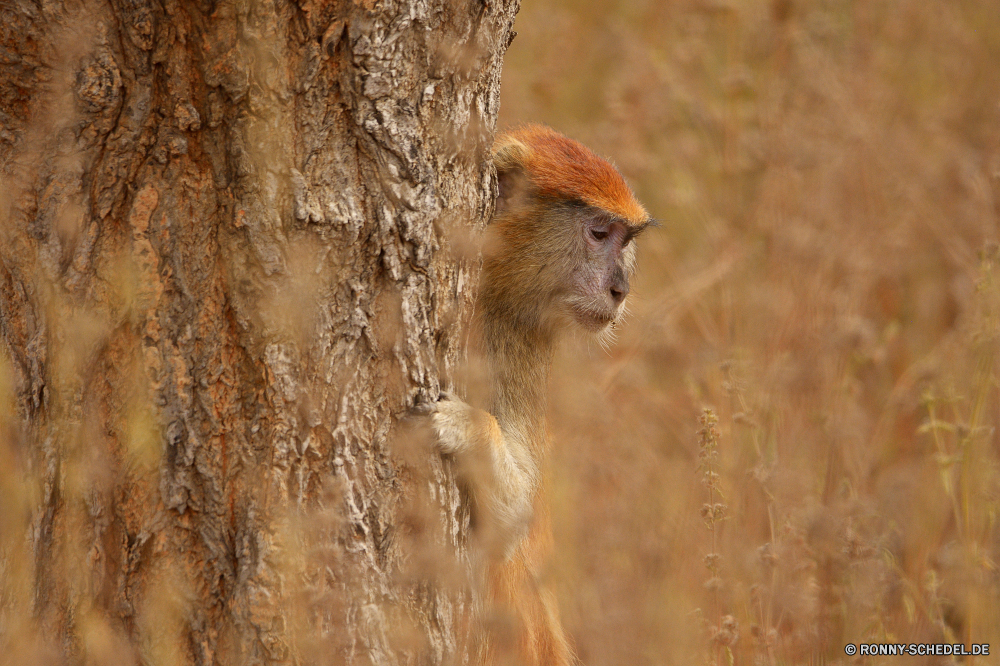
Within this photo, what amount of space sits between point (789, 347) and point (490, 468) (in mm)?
1502

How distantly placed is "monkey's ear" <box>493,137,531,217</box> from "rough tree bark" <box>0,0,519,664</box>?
4.10 ft

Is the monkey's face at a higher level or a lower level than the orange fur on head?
lower

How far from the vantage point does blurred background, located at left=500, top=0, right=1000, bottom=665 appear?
2.42m

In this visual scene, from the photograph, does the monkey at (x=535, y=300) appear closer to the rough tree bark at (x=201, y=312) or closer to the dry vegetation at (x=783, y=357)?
the dry vegetation at (x=783, y=357)

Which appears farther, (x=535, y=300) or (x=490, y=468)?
(x=535, y=300)

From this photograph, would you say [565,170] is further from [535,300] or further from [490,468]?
[490,468]

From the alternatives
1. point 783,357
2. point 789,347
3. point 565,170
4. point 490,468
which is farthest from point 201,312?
point 789,347

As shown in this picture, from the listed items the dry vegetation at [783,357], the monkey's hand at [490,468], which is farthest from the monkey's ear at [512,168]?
the monkey's hand at [490,468]

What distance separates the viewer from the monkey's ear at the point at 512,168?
3.20 metres

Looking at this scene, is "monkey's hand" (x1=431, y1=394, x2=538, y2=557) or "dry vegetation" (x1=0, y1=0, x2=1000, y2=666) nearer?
"monkey's hand" (x1=431, y1=394, x2=538, y2=557)

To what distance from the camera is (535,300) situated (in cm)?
322

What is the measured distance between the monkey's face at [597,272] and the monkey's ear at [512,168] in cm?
25

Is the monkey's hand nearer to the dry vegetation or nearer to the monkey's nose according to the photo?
the dry vegetation

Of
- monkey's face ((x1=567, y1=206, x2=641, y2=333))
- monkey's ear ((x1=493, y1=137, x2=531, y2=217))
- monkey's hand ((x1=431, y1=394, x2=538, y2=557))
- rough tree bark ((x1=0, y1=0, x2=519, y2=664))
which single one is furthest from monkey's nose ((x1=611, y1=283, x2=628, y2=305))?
rough tree bark ((x1=0, y1=0, x2=519, y2=664))
